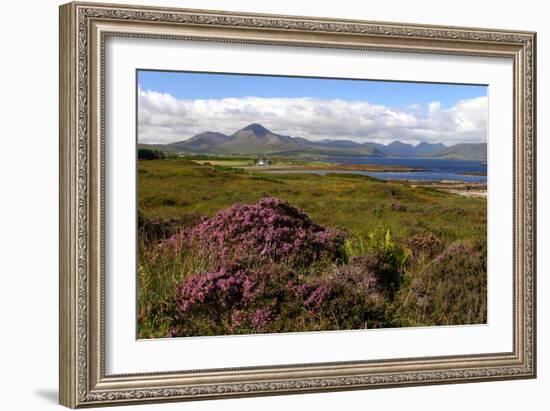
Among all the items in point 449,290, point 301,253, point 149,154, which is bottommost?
point 449,290

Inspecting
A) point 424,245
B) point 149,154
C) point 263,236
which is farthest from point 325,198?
point 149,154

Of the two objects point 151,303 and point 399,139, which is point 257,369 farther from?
point 399,139

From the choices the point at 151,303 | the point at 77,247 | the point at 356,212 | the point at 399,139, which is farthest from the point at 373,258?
the point at 77,247

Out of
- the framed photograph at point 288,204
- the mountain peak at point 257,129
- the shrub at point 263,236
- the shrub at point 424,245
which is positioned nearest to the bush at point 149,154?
the framed photograph at point 288,204

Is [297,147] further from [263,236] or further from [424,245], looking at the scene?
[424,245]

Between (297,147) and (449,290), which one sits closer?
(297,147)

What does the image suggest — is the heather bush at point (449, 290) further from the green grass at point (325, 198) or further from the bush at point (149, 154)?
the bush at point (149, 154)
